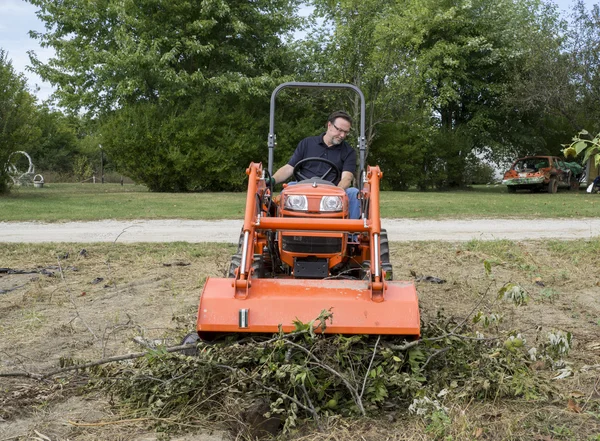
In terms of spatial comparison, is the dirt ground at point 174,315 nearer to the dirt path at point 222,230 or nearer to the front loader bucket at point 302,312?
the front loader bucket at point 302,312

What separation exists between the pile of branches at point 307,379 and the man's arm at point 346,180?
1.77 m

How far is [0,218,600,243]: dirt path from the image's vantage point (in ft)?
34.3

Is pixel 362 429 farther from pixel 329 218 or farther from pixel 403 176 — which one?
pixel 403 176

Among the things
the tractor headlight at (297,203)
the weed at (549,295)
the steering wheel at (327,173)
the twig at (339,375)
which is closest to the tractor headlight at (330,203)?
the tractor headlight at (297,203)

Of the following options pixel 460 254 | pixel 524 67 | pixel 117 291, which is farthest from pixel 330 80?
pixel 117 291

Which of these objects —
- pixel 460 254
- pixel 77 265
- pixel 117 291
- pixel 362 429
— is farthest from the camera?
pixel 460 254

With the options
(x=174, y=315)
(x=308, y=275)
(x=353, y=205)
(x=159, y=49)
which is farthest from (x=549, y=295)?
(x=159, y=49)

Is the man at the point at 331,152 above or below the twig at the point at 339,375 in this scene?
above

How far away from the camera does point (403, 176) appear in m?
30.2

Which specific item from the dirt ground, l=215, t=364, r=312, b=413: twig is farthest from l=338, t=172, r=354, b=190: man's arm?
l=215, t=364, r=312, b=413: twig

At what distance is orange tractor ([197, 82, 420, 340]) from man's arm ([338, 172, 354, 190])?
0.23m

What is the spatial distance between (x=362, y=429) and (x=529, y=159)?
1131 inches

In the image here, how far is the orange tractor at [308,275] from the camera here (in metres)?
3.66

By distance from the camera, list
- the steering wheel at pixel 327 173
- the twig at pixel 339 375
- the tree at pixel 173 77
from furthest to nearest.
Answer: the tree at pixel 173 77
the steering wheel at pixel 327 173
the twig at pixel 339 375
